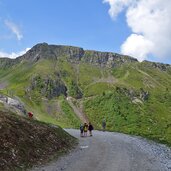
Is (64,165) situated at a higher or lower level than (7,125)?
lower

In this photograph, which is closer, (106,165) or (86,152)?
(106,165)

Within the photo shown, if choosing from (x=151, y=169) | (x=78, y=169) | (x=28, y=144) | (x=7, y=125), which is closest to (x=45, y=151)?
(x=28, y=144)

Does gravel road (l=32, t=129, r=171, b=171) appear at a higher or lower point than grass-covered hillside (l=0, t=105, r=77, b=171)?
lower

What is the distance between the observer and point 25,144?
33469mm

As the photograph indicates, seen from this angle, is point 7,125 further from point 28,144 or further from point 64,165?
point 64,165

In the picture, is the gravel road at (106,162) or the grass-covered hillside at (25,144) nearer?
the grass-covered hillside at (25,144)

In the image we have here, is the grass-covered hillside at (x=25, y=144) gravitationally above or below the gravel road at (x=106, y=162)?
above

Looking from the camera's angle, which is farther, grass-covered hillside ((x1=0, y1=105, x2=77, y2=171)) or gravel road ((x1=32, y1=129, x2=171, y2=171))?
gravel road ((x1=32, y1=129, x2=171, y2=171))

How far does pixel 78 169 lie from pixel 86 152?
435 inches

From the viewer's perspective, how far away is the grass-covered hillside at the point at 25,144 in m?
28.9

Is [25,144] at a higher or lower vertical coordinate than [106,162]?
higher

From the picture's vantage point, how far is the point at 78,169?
29703mm

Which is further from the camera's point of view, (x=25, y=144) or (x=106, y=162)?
(x=106, y=162)

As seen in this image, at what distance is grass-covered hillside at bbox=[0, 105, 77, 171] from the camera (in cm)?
2885
